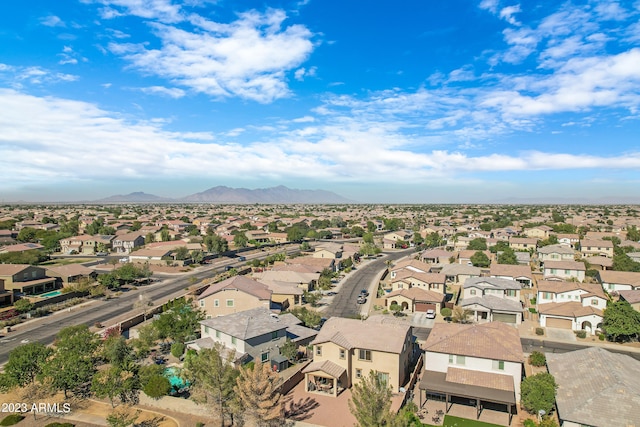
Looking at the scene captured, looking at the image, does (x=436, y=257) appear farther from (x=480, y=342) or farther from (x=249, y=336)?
(x=249, y=336)

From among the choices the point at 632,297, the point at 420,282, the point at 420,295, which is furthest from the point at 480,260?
the point at 420,295

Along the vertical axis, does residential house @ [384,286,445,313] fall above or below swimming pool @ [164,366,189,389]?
above

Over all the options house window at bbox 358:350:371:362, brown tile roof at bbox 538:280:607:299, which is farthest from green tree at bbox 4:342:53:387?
brown tile roof at bbox 538:280:607:299

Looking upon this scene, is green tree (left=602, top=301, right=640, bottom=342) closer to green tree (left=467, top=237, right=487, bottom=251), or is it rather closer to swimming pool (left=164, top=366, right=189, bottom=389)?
swimming pool (left=164, top=366, right=189, bottom=389)

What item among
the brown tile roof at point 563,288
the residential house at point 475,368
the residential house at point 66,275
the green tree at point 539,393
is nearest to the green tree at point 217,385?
the residential house at point 475,368

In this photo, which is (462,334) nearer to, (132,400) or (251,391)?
(251,391)

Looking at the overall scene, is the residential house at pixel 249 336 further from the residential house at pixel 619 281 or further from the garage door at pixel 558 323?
the residential house at pixel 619 281

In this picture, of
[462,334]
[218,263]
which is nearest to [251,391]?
[462,334]
